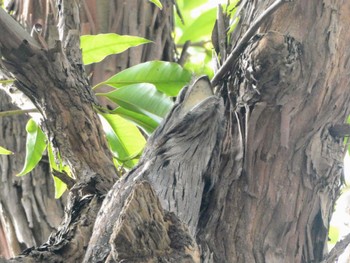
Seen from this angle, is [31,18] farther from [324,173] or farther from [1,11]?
[324,173]

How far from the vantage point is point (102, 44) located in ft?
2.82

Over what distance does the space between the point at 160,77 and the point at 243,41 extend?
8.3 inches

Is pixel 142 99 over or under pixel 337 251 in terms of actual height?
over

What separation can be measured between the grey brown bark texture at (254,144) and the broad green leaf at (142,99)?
120mm

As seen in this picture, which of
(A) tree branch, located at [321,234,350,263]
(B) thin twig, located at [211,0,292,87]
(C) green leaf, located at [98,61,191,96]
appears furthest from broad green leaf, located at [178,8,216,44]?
(A) tree branch, located at [321,234,350,263]

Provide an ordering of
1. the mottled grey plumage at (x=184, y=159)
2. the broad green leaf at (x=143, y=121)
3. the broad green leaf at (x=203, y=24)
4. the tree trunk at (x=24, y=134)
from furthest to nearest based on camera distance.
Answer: the tree trunk at (x=24, y=134) < the broad green leaf at (x=203, y=24) < the broad green leaf at (x=143, y=121) < the mottled grey plumage at (x=184, y=159)

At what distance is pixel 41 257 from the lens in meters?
0.56

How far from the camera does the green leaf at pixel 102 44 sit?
0.85 m

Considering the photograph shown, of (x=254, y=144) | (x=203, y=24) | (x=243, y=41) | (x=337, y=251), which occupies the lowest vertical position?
(x=337, y=251)

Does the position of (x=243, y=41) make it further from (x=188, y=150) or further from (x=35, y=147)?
(x=35, y=147)

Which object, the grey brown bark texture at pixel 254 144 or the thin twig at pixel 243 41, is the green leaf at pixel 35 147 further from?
the thin twig at pixel 243 41

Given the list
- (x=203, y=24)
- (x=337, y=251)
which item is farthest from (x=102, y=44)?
(x=337, y=251)

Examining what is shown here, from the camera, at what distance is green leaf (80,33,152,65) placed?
85 cm

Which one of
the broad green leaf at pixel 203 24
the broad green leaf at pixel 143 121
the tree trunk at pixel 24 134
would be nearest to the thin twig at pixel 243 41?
the broad green leaf at pixel 143 121
